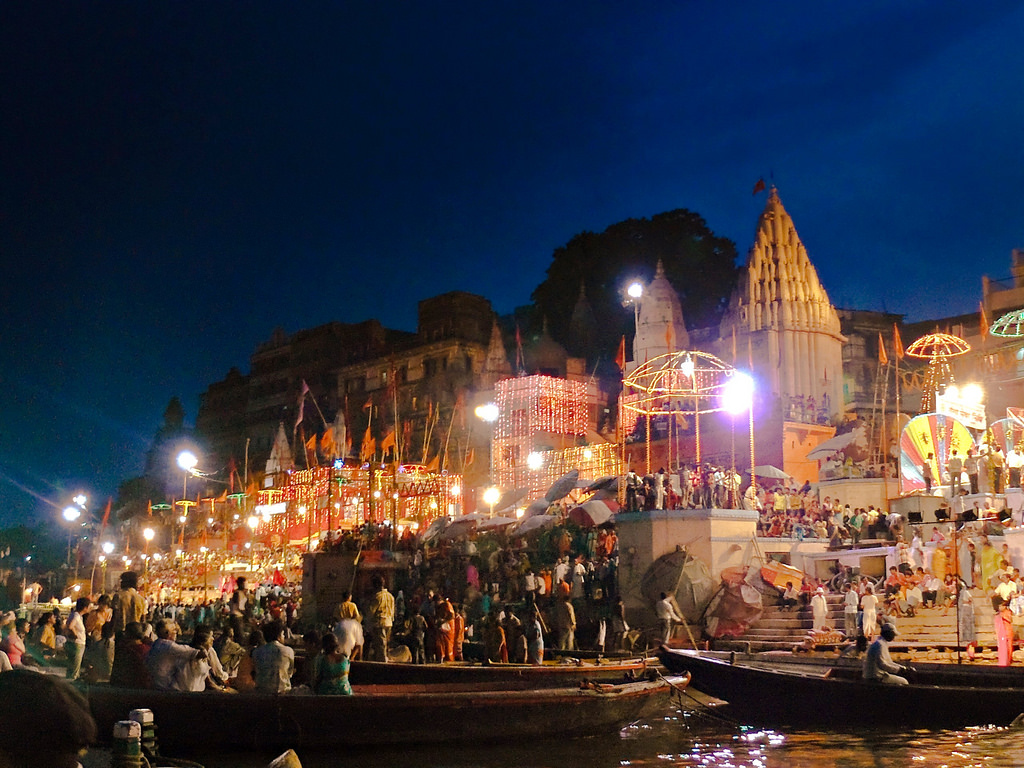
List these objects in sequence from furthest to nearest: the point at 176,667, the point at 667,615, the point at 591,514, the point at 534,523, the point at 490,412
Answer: the point at 490,412 → the point at 534,523 → the point at 591,514 → the point at 667,615 → the point at 176,667

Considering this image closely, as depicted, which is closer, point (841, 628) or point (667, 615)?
point (841, 628)

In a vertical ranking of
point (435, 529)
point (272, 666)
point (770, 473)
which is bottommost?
point (272, 666)

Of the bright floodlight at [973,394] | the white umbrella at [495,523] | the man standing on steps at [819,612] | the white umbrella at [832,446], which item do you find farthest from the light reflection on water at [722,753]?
the white umbrella at [832,446]

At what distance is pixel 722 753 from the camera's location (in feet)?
40.1

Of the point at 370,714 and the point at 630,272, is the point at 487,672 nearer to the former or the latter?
the point at 370,714

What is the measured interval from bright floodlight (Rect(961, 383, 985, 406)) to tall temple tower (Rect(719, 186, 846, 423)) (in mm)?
8270

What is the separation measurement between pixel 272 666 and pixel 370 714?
4.12 ft

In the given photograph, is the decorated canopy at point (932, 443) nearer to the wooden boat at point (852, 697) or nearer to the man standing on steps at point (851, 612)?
the man standing on steps at point (851, 612)

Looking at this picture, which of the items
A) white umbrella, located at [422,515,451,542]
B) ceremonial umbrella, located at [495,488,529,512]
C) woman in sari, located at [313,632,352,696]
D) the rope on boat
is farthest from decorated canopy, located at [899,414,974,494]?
woman in sari, located at [313,632,352,696]

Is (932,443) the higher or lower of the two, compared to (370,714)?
higher

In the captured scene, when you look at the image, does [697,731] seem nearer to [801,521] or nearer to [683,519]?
[683,519]

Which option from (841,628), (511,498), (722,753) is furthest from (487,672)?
(511,498)

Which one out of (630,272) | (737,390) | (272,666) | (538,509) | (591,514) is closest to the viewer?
(272,666)

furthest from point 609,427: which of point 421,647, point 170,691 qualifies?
point 170,691
